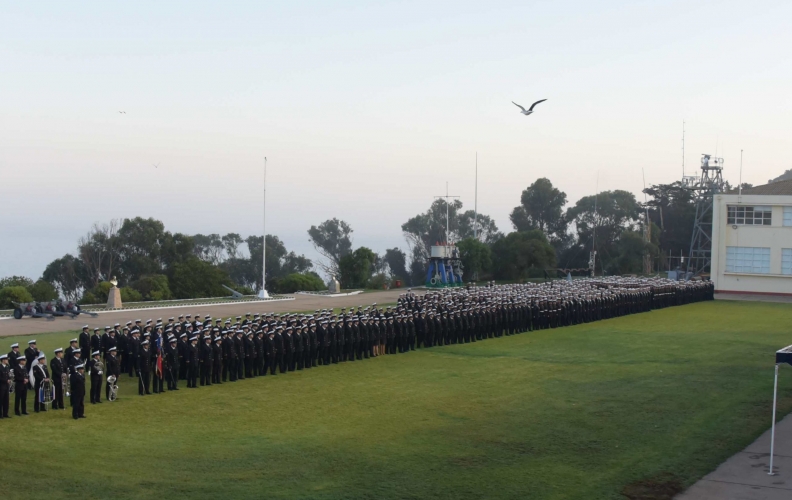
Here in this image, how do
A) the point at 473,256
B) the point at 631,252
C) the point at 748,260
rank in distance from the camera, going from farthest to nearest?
1. the point at 631,252
2. the point at 473,256
3. the point at 748,260

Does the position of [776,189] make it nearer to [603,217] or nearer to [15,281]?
[603,217]

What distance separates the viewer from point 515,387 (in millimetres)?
15938

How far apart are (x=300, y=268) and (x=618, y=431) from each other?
212 ft

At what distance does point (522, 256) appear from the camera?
56438 mm

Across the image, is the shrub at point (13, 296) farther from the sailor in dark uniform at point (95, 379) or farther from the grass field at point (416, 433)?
the sailor in dark uniform at point (95, 379)

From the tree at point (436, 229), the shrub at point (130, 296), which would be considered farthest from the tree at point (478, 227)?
the shrub at point (130, 296)

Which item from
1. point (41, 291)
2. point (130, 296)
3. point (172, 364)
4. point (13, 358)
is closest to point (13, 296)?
point (41, 291)

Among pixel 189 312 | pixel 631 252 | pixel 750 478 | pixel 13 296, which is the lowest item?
pixel 750 478

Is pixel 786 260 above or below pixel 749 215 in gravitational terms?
below

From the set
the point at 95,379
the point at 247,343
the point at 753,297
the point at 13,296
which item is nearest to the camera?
the point at 95,379

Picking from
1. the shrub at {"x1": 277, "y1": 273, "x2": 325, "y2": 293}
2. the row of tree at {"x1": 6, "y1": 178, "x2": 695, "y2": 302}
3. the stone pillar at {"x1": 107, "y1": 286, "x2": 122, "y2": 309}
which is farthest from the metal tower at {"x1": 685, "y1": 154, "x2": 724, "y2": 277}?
the stone pillar at {"x1": 107, "y1": 286, "x2": 122, "y2": 309}

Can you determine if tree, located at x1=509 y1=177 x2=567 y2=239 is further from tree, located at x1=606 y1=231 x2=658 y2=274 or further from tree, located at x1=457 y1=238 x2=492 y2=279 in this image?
tree, located at x1=457 y1=238 x2=492 y2=279

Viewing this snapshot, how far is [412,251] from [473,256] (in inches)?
1048

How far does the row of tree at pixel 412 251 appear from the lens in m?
47.3
